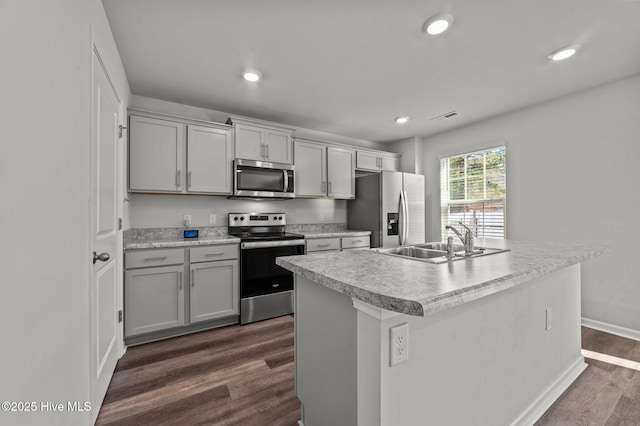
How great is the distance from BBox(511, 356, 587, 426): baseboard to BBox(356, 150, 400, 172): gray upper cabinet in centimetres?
320

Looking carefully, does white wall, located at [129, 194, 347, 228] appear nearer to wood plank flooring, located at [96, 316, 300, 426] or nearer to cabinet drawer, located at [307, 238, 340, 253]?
cabinet drawer, located at [307, 238, 340, 253]

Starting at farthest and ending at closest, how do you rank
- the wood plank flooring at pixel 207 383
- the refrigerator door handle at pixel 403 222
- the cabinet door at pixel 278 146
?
the refrigerator door handle at pixel 403 222
the cabinet door at pixel 278 146
the wood plank flooring at pixel 207 383

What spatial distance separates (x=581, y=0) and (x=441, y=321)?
7.07 feet

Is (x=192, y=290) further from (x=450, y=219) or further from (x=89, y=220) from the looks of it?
(x=450, y=219)

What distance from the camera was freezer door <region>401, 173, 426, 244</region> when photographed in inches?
165

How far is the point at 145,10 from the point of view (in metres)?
1.74

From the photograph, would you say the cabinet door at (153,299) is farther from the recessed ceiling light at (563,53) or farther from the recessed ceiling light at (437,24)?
the recessed ceiling light at (563,53)

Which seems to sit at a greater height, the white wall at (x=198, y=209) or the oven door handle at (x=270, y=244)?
the white wall at (x=198, y=209)

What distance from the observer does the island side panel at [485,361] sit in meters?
1.00

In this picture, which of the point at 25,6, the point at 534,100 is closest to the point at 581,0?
the point at 534,100

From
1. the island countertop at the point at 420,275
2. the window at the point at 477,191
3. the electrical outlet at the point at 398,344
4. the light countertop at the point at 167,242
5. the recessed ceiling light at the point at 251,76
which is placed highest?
the recessed ceiling light at the point at 251,76

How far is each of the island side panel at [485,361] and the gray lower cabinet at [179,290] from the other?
7.15 ft

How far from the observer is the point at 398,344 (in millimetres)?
962

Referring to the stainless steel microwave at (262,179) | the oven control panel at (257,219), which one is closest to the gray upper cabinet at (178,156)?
the stainless steel microwave at (262,179)
